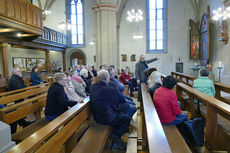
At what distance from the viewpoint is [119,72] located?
14406 mm

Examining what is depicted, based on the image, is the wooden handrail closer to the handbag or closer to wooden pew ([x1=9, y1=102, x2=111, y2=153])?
wooden pew ([x1=9, y1=102, x2=111, y2=153])

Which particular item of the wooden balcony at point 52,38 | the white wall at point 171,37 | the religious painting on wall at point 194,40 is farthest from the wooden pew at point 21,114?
the religious painting on wall at point 194,40

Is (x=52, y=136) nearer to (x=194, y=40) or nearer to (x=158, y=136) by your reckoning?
(x=158, y=136)

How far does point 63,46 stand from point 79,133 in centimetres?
1405

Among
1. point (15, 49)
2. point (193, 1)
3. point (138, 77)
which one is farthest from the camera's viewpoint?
point (193, 1)

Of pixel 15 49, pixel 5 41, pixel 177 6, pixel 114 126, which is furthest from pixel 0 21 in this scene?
pixel 177 6

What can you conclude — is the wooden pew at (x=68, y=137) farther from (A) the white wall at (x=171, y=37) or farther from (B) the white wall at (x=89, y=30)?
(B) the white wall at (x=89, y=30)

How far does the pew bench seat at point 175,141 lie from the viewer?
221 centimetres

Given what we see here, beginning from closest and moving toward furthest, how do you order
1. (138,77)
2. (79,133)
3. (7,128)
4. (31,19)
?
(7,128) → (79,133) → (138,77) → (31,19)

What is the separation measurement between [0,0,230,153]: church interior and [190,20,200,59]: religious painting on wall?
8cm

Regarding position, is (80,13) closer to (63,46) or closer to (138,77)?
(63,46)

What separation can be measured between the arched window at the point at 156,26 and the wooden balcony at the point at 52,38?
8.18 meters

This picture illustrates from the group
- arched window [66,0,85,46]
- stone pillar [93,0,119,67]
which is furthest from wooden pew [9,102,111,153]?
arched window [66,0,85,46]

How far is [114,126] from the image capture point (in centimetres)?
317
